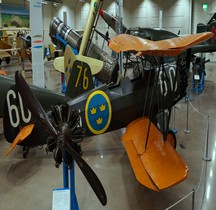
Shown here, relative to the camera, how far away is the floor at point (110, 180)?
2.92 meters

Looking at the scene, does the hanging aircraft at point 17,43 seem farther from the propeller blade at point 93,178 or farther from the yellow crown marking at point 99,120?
the propeller blade at point 93,178

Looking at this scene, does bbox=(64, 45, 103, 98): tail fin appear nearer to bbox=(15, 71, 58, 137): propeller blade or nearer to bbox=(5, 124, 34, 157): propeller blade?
bbox=(5, 124, 34, 157): propeller blade

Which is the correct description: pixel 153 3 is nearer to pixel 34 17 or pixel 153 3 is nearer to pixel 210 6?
pixel 210 6

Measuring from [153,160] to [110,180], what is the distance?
99 centimetres

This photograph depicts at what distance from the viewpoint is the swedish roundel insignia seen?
10.8 ft

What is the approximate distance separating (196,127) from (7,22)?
17.3 m

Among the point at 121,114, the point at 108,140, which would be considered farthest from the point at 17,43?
the point at 121,114

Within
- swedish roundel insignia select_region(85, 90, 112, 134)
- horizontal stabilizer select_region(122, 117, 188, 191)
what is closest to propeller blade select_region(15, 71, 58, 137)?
horizontal stabilizer select_region(122, 117, 188, 191)

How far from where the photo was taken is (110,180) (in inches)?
135

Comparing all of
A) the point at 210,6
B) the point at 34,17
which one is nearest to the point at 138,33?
the point at 34,17

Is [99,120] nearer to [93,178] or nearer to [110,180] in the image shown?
[110,180]

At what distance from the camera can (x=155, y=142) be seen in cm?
301

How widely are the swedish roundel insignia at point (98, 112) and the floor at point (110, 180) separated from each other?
0.70m

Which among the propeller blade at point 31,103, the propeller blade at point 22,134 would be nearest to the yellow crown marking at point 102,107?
the propeller blade at point 22,134
